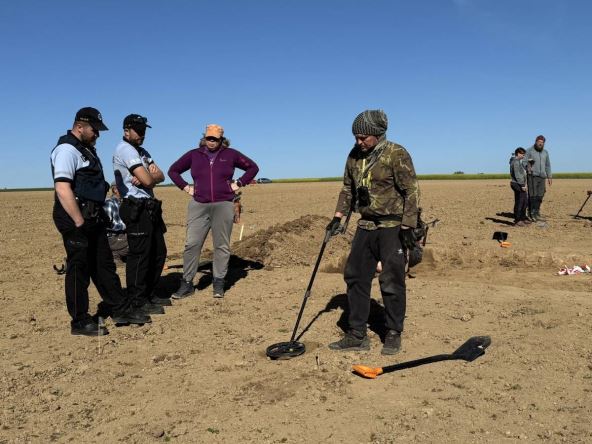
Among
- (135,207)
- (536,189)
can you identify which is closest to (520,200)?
(536,189)

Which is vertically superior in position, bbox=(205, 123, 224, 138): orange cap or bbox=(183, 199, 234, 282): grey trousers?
bbox=(205, 123, 224, 138): orange cap

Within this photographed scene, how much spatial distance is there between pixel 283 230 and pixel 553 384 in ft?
22.6

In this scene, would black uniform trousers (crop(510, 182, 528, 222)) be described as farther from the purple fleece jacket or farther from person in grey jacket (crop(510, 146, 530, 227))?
the purple fleece jacket

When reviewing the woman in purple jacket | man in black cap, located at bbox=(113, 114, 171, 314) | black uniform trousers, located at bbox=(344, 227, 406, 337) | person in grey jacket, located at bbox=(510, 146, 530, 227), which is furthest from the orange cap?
person in grey jacket, located at bbox=(510, 146, 530, 227)

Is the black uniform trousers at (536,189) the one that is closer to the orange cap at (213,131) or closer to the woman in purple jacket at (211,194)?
the woman in purple jacket at (211,194)

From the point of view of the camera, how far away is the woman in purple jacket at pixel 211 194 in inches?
273

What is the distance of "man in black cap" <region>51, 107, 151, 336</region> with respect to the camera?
17.0 ft

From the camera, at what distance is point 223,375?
458 cm

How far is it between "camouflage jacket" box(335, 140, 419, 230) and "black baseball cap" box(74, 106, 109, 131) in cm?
258

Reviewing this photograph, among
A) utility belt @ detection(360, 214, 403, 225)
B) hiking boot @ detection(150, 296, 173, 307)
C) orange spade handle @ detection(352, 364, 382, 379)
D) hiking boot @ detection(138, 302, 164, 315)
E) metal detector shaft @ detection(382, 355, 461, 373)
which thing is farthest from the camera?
hiking boot @ detection(150, 296, 173, 307)

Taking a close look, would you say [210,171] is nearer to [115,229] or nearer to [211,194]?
[211,194]

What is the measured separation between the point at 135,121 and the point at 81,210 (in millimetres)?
1262

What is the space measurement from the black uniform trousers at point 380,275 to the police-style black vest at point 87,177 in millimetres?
2628

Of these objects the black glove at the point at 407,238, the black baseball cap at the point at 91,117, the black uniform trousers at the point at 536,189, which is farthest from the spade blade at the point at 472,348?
the black uniform trousers at the point at 536,189
